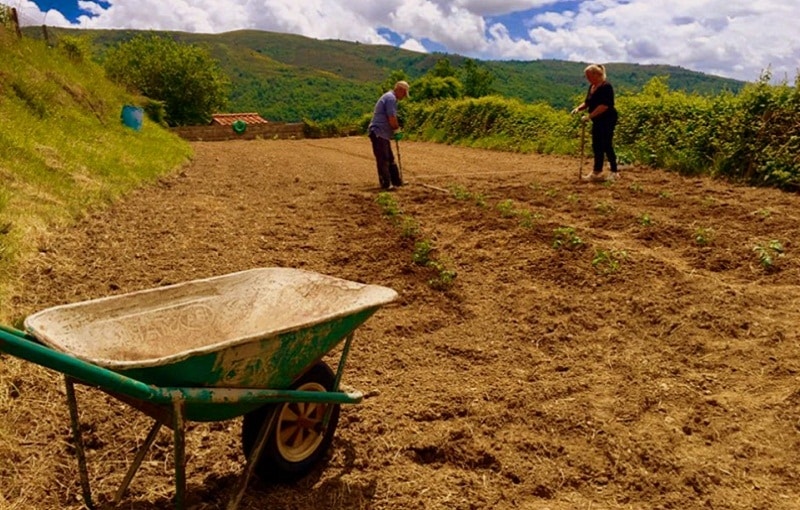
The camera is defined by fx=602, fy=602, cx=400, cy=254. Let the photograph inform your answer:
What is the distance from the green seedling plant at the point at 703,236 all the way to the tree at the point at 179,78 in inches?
2258

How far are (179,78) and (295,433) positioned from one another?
214 ft

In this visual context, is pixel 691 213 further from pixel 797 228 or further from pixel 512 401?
pixel 512 401

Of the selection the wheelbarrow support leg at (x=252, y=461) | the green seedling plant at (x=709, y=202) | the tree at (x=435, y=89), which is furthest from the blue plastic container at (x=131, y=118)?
the tree at (x=435, y=89)

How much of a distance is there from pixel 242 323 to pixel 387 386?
46.3 inches

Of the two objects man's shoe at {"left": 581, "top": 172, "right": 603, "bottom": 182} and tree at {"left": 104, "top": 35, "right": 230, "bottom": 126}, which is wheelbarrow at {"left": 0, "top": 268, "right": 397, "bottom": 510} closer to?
man's shoe at {"left": 581, "top": 172, "right": 603, "bottom": 182}

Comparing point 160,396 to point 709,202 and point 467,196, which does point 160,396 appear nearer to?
point 467,196

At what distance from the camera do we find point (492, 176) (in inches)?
514

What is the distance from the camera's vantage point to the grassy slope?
6.17 metres

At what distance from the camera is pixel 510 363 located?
4.45 metres

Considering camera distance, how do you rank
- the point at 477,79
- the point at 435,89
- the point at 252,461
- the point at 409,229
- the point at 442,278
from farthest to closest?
1. the point at 477,79
2. the point at 435,89
3. the point at 409,229
4. the point at 442,278
5. the point at 252,461

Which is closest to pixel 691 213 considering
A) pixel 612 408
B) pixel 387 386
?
pixel 612 408

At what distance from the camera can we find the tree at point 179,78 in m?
60.3

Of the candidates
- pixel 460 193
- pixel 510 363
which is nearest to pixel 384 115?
pixel 460 193

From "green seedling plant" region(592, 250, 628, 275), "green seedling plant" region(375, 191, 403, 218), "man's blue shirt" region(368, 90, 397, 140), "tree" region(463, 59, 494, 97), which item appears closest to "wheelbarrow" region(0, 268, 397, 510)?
"green seedling plant" region(592, 250, 628, 275)
